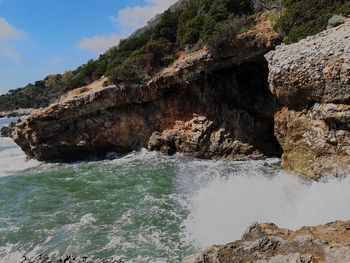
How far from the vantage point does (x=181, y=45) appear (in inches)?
1212

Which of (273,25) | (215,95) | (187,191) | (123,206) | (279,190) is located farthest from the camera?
(215,95)

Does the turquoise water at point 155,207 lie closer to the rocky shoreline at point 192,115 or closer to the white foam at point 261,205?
the white foam at point 261,205

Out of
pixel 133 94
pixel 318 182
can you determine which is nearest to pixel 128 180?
pixel 133 94

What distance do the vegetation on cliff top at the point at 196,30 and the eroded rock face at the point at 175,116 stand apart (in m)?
1.50

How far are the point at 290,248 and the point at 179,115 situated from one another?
20.6 m

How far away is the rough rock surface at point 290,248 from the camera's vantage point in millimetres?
7051

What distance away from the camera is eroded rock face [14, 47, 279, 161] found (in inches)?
1008

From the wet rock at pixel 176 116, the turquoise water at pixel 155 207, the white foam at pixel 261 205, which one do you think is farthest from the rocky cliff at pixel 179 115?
the white foam at pixel 261 205

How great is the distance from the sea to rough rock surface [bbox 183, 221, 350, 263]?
404cm

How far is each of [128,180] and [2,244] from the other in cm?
822

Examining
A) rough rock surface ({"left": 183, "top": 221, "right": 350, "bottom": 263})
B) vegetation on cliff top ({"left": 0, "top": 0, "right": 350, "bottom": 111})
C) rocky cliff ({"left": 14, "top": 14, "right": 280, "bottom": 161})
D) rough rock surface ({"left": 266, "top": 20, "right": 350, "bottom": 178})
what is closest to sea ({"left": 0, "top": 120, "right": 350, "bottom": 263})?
rough rock surface ({"left": 266, "top": 20, "right": 350, "bottom": 178})

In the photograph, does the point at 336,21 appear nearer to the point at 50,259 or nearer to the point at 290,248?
the point at 290,248

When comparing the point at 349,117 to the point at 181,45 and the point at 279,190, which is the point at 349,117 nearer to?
the point at 279,190

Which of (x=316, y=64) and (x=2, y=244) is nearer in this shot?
(x=2, y=244)
